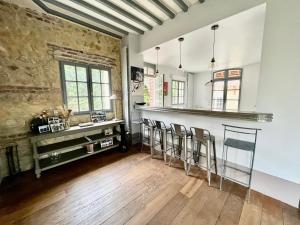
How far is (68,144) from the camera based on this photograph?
9.38 feet

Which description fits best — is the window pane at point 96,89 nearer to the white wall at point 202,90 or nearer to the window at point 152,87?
the window at point 152,87

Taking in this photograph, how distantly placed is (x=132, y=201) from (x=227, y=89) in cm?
660

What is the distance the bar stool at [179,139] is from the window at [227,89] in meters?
4.01

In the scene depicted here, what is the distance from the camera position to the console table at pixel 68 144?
245 centimetres

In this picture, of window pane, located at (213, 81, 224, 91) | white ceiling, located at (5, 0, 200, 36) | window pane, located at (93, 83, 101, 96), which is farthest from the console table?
window pane, located at (213, 81, 224, 91)

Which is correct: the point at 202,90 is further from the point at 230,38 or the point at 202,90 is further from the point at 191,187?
the point at 191,187

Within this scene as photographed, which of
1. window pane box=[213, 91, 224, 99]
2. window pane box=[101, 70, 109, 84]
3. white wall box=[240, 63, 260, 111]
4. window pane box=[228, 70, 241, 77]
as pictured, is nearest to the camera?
window pane box=[101, 70, 109, 84]

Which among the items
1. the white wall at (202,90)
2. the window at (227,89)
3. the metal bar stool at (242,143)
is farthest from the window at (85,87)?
the white wall at (202,90)

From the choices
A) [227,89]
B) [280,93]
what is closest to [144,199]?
[280,93]

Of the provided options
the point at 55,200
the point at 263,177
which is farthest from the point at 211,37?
the point at 55,200

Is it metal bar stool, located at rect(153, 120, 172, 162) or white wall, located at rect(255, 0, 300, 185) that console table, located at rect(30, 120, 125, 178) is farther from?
white wall, located at rect(255, 0, 300, 185)

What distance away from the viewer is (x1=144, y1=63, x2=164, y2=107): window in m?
5.23

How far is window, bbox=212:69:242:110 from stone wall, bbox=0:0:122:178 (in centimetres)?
597

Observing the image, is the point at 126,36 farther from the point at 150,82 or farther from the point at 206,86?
the point at 206,86
